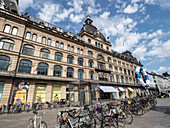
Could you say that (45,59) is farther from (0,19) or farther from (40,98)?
(0,19)

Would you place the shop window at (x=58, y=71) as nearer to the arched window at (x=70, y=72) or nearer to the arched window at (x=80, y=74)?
the arched window at (x=70, y=72)

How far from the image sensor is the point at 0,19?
14.7 meters

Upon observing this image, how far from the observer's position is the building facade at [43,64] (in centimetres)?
1385

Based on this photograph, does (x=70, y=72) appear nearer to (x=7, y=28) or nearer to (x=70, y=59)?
(x=70, y=59)

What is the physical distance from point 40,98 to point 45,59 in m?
7.34

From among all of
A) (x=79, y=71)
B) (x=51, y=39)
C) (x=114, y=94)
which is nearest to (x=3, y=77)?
(x=51, y=39)

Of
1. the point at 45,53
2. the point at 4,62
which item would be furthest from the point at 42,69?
the point at 4,62

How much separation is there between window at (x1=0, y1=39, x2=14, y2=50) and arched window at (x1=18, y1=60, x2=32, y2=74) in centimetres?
299

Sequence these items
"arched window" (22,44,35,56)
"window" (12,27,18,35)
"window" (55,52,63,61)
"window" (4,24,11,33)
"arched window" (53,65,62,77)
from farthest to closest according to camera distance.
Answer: "window" (55,52,63,61)
"arched window" (53,65,62,77)
"arched window" (22,44,35,56)
"window" (12,27,18,35)
"window" (4,24,11,33)

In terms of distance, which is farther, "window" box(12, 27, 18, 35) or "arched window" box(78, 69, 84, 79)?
"arched window" box(78, 69, 84, 79)

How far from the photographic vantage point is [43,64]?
17219 mm

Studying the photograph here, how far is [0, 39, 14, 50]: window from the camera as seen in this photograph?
1418 centimetres

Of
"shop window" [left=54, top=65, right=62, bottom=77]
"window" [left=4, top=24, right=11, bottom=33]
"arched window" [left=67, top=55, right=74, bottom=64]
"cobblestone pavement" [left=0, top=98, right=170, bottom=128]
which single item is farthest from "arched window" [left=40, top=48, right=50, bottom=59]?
"cobblestone pavement" [left=0, top=98, right=170, bottom=128]

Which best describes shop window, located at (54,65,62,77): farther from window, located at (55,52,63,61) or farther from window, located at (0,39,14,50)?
window, located at (0,39,14,50)
